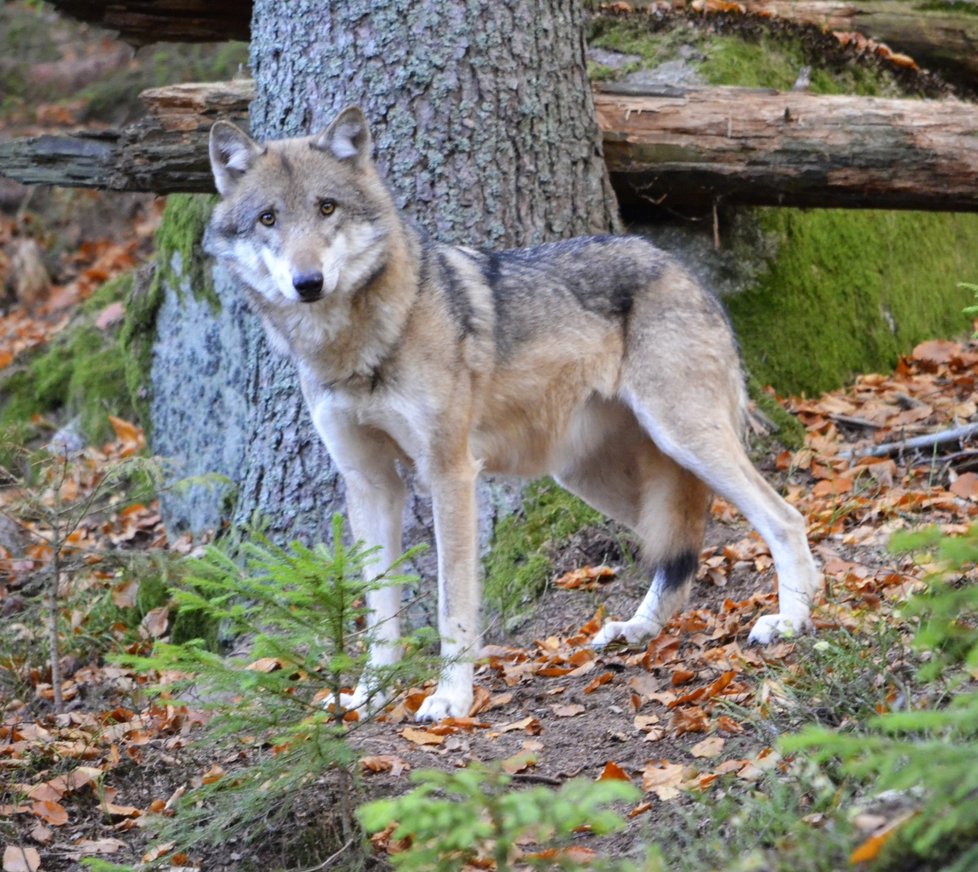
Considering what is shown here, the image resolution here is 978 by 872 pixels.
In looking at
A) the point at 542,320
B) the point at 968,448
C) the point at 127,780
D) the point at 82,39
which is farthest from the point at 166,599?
the point at 82,39

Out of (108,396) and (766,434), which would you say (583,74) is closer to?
(766,434)

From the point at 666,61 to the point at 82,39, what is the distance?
34.5 ft

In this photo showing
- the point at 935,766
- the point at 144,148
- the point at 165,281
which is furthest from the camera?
the point at 165,281

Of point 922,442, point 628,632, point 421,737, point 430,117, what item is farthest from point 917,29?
point 421,737

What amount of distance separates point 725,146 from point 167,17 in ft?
12.5

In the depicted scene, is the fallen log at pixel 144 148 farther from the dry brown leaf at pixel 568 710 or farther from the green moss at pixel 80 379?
the dry brown leaf at pixel 568 710

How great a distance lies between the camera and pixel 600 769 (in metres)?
4.07

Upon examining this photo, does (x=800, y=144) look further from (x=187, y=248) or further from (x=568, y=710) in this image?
(x=187, y=248)

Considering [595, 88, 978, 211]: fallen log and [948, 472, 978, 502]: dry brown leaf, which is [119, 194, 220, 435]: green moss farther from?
[948, 472, 978, 502]: dry brown leaf

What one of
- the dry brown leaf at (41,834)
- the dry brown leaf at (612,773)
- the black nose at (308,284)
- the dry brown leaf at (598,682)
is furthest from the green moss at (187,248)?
the dry brown leaf at (612,773)

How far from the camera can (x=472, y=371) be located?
5.22m

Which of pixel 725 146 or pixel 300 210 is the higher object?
pixel 725 146

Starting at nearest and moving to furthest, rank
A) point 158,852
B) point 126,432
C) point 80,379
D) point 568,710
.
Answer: point 158,852
point 568,710
point 126,432
point 80,379

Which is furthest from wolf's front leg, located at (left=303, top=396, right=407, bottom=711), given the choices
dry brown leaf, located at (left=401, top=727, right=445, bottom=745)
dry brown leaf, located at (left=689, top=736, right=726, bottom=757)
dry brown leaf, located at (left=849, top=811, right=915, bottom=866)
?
→ dry brown leaf, located at (left=849, top=811, right=915, bottom=866)
